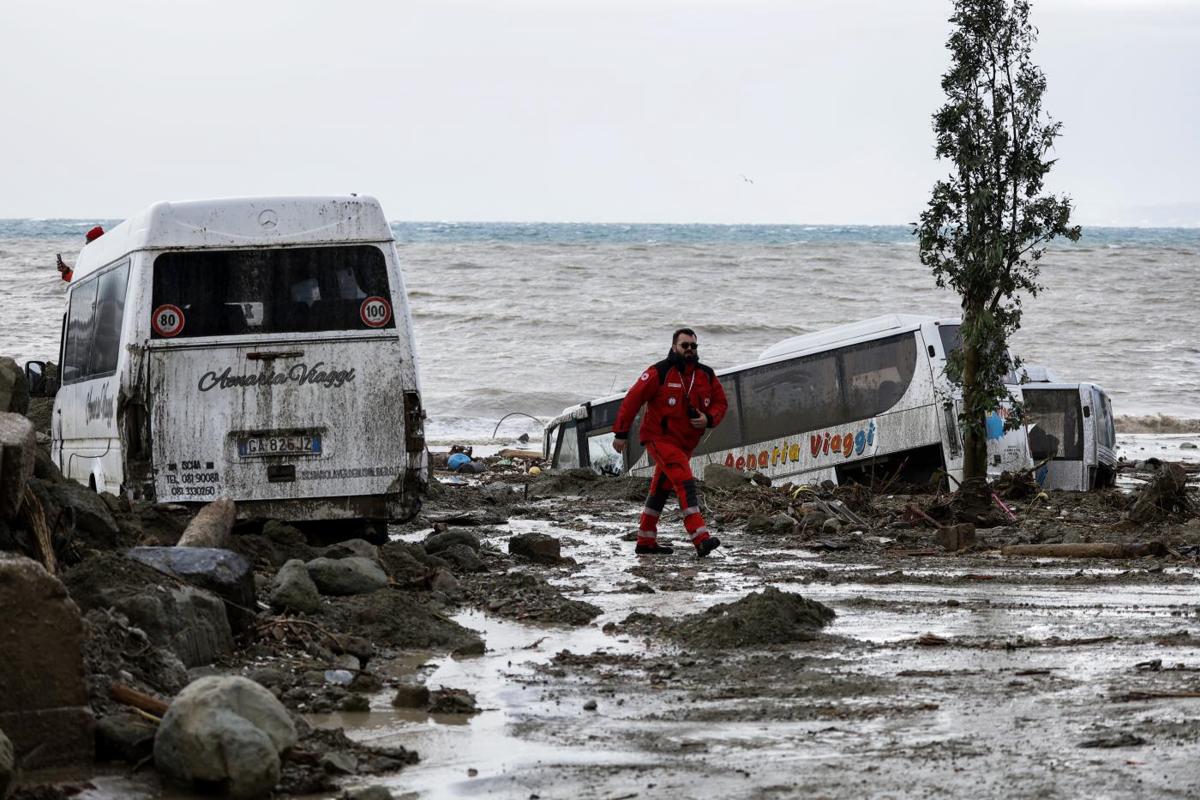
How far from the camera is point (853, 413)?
2052 centimetres

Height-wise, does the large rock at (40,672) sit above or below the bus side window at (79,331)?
below

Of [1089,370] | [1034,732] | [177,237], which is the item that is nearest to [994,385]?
[177,237]

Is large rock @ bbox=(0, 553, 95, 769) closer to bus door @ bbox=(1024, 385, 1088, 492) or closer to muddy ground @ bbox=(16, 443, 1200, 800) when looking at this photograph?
muddy ground @ bbox=(16, 443, 1200, 800)

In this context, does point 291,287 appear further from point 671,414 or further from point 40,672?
point 40,672

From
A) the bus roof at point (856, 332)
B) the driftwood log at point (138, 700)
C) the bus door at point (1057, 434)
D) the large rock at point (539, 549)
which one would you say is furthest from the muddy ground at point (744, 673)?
the bus door at point (1057, 434)

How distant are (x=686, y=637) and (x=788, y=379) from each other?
13128 millimetres

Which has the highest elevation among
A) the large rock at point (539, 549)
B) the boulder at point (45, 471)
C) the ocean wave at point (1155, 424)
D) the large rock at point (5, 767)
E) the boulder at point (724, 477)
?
the boulder at point (45, 471)

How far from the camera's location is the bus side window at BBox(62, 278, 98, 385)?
12906 mm

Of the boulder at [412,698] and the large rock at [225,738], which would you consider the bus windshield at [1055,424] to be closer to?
the boulder at [412,698]

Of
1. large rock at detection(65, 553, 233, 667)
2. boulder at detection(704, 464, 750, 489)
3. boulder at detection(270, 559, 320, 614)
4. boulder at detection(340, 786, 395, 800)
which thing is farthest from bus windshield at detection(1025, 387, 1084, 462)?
boulder at detection(340, 786, 395, 800)

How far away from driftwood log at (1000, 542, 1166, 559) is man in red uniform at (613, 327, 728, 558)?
2.55 m

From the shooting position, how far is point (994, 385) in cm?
1636

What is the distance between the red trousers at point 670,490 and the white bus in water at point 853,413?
235 inches

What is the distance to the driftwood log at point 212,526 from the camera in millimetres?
9812
